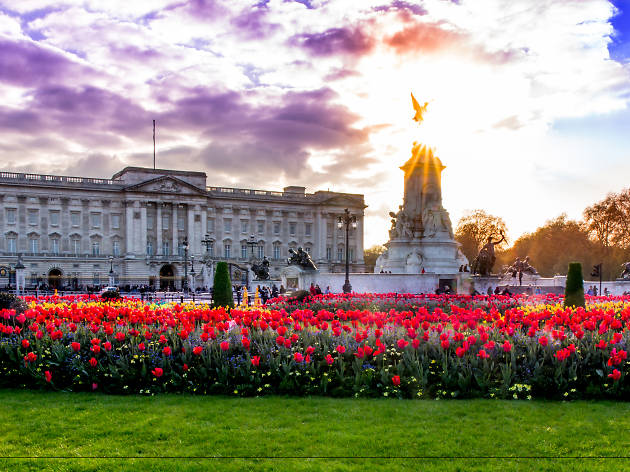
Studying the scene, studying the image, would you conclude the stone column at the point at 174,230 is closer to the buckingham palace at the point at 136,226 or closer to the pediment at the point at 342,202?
the buckingham palace at the point at 136,226

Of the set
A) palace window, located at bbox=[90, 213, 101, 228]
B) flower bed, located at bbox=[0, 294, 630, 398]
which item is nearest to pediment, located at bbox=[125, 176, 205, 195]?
palace window, located at bbox=[90, 213, 101, 228]

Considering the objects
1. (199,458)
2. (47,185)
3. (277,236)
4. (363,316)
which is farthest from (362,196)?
(199,458)

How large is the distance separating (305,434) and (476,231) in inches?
3110

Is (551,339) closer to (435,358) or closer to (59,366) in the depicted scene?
(435,358)

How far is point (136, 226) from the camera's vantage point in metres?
80.1

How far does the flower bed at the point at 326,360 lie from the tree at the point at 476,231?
72604mm

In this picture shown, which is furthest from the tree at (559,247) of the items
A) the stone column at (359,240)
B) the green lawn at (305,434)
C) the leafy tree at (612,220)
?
the green lawn at (305,434)

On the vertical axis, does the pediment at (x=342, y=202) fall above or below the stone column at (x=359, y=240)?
above

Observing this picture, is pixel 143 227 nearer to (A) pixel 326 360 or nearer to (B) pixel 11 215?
(B) pixel 11 215

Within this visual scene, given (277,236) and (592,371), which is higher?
(277,236)

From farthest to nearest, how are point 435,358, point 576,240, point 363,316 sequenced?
1. point 576,240
2. point 363,316
3. point 435,358

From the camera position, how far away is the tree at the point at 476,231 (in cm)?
8200

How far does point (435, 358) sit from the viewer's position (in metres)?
9.45

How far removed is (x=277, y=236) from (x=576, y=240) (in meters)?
42.1
